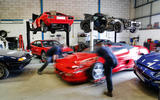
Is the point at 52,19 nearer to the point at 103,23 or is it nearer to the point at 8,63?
the point at 8,63

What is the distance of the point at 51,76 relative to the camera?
4027mm

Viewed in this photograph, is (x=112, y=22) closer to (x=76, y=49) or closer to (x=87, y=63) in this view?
(x=76, y=49)

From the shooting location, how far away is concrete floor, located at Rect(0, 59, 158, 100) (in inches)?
104

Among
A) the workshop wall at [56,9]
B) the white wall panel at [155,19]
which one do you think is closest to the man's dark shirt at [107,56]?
the workshop wall at [56,9]

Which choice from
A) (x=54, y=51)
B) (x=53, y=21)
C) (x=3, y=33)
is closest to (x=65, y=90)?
(x=54, y=51)

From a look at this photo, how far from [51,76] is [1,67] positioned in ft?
5.08

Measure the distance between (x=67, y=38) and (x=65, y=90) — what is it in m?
3.56

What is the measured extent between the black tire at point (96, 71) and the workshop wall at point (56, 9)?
8.39m

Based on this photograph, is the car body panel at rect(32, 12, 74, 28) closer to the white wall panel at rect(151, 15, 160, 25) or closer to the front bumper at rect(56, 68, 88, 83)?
the front bumper at rect(56, 68, 88, 83)

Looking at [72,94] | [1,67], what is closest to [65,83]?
[72,94]

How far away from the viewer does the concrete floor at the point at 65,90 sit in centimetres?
263

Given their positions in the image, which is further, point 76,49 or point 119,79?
point 76,49

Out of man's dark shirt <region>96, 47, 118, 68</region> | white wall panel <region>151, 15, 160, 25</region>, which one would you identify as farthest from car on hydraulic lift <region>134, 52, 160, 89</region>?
white wall panel <region>151, 15, 160, 25</region>

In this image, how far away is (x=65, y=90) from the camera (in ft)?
9.72
